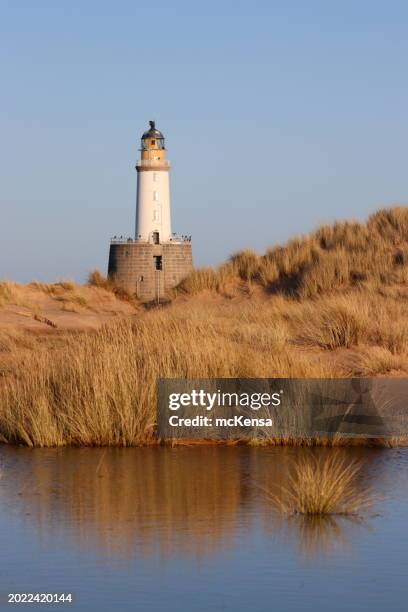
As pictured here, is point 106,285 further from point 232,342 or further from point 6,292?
point 232,342

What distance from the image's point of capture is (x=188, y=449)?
1230 centimetres

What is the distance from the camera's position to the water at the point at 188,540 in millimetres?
6906

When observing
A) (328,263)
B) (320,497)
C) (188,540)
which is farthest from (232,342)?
(328,263)

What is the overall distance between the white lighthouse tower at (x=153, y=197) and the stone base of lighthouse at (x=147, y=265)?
0.71 meters

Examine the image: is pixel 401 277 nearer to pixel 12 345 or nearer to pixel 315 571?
pixel 12 345

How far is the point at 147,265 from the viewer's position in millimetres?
49438

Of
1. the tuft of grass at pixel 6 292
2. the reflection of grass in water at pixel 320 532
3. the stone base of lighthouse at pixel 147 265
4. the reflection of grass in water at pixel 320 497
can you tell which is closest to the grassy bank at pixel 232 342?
the reflection of grass in water at pixel 320 497

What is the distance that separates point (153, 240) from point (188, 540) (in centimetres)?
4357

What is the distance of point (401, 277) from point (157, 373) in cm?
1333

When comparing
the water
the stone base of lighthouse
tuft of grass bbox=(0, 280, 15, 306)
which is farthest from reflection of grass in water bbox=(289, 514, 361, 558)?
the stone base of lighthouse

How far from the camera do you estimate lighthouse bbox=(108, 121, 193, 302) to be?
49.8m

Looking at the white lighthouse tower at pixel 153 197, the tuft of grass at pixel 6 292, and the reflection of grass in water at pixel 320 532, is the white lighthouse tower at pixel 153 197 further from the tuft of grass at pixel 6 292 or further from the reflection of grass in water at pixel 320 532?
the reflection of grass in water at pixel 320 532

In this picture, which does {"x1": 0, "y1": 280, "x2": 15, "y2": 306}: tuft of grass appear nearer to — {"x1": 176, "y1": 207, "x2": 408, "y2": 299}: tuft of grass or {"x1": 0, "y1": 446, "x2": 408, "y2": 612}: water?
{"x1": 176, "y1": 207, "x2": 408, "y2": 299}: tuft of grass

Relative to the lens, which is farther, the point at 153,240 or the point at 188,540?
the point at 153,240
